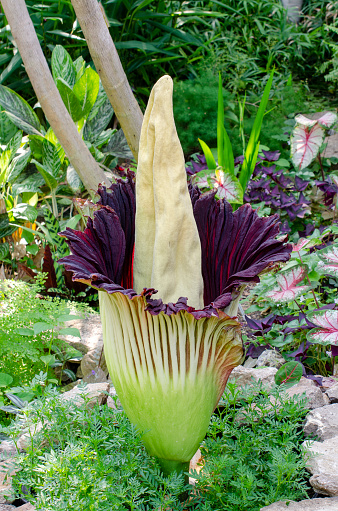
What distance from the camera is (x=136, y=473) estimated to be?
0.95m

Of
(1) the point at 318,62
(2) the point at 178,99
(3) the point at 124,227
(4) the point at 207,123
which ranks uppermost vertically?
(1) the point at 318,62

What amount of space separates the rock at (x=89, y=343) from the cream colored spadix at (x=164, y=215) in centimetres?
91

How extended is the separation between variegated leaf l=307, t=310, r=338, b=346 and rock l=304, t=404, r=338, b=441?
238 millimetres

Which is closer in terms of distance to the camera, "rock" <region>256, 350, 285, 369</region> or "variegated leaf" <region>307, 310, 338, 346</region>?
"variegated leaf" <region>307, 310, 338, 346</region>

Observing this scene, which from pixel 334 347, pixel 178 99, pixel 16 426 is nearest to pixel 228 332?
pixel 16 426

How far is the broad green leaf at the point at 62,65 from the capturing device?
2.91 meters

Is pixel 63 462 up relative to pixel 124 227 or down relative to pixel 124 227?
down

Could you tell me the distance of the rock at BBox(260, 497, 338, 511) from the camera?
878 millimetres

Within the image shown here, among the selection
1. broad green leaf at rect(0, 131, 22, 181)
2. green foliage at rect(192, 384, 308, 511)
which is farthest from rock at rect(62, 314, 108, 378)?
broad green leaf at rect(0, 131, 22, 181)

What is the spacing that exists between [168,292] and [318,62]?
5.22 metres

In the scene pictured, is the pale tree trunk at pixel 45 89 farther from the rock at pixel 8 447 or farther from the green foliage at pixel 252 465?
the green foliage at pixel 252 465

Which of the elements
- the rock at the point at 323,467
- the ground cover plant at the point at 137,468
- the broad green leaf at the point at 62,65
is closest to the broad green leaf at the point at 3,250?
the broad green leaf at the point at 62,65

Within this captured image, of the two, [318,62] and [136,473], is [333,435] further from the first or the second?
[318,62]

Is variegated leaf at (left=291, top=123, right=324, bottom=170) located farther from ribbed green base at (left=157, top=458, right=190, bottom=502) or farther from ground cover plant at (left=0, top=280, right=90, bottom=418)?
ribbed green base at (left=157, top=458, right=190, bottom=502)
